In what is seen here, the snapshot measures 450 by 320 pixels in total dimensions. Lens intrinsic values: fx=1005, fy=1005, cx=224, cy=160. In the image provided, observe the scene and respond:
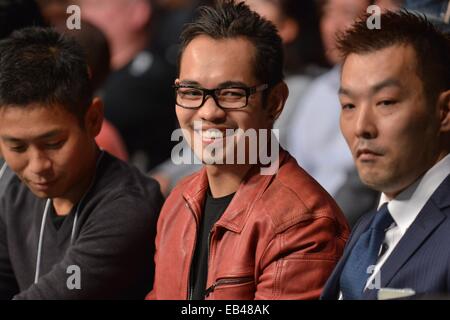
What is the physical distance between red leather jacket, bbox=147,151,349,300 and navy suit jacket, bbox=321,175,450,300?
219 mm

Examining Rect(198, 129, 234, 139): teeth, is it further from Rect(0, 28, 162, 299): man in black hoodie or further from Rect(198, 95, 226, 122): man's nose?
Rect(0, 28, 162, 299): man in black hoodie

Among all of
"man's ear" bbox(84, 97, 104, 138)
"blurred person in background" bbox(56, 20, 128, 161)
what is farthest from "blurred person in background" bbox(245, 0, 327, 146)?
"man's ear" bbox(84, 97, 104, 138)

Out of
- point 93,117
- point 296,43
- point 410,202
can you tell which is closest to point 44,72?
point 93,117

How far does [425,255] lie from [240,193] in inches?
21.9

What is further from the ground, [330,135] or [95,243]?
[330,135]

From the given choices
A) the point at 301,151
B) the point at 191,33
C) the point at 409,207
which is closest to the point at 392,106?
the point at 409,207

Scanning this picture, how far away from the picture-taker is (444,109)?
87.7 inches

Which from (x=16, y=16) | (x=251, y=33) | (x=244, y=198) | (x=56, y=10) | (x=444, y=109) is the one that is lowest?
(x=244, y=198)

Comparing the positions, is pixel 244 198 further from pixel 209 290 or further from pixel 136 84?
pixel 136 84

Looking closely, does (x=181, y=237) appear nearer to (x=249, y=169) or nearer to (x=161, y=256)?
(x=161, y=256)

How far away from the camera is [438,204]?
2.16 m

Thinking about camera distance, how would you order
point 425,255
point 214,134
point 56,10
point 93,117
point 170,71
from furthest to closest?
point 56,10, point 170,71, point 93,117, point 214,134, point 425,255

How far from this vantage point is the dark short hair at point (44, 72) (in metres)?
2.78

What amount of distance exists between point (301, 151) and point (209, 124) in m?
1.34
